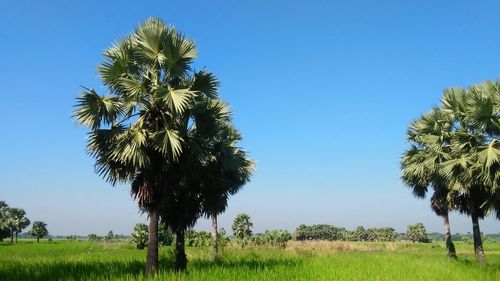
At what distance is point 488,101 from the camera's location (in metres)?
19.8

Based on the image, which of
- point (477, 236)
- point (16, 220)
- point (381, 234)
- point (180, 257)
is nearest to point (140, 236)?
point (180, 257)

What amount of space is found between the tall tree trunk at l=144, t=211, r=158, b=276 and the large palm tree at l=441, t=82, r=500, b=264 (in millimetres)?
14229

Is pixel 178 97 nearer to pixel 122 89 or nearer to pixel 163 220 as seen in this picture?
pixel 122 89

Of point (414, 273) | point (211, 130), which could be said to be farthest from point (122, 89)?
point (414, 273)

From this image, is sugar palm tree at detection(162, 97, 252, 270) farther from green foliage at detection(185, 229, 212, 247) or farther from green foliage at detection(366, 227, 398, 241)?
green foliage at detection(366, 227, 398, 241)

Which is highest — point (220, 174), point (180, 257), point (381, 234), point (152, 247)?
point (220, 174)

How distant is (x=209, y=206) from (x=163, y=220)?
2.44 meters

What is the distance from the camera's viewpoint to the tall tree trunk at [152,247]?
49.9 feet

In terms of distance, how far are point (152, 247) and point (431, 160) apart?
18951 mm

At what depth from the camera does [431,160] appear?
88.6ft

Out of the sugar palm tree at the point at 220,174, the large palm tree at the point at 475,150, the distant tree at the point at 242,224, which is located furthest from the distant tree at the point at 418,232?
the sugar palm tree at the point at 220,174

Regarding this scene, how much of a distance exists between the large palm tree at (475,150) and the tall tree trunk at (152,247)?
14229 mm

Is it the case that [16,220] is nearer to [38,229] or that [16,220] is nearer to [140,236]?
[38,229]

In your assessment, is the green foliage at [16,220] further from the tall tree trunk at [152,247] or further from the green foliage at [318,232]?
the tall tree trunk at [152,247]
